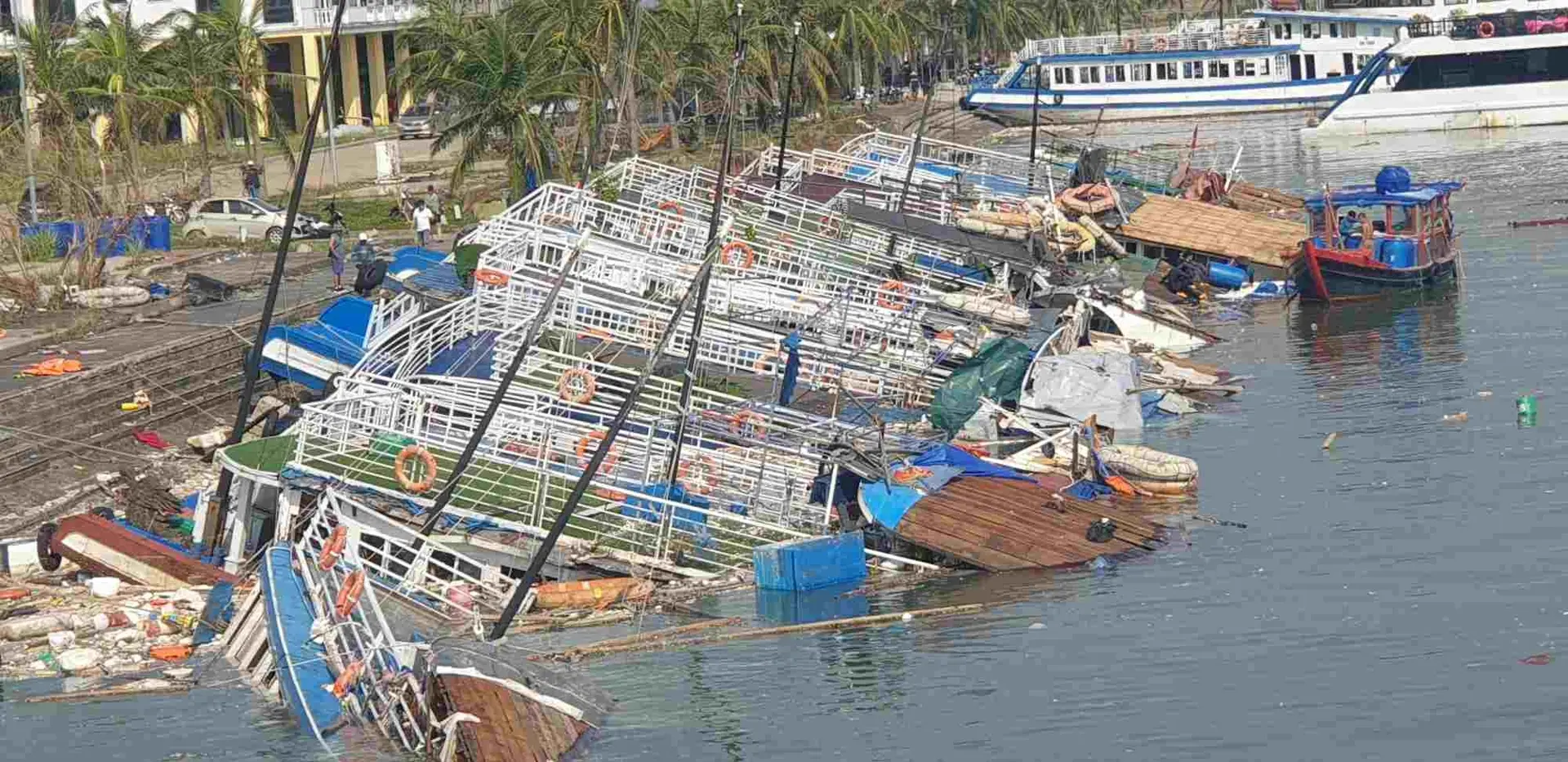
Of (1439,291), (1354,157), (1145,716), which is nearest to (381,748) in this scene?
(1145,716)

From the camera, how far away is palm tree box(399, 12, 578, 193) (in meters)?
50.9

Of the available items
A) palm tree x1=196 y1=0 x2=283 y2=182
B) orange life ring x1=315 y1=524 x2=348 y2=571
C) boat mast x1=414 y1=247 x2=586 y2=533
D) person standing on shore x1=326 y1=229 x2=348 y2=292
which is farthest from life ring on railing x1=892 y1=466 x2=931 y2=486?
palm tree x1=196 y1=0 x2=283 y2=182

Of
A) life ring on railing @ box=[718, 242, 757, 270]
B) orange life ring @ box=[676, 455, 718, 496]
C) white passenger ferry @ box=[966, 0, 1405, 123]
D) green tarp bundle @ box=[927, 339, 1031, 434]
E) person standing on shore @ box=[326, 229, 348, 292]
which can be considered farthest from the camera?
white passenger ferry @ box=[966, 0, 1405, 123]

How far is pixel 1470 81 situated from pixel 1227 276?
131ft

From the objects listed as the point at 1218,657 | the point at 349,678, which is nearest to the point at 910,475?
the point at 1218,657

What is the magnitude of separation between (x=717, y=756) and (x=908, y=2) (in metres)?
87.1

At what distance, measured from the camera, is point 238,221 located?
5222cm

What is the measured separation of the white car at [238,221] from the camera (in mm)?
51812

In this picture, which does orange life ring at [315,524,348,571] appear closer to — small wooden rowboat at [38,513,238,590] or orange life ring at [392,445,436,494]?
orange life ring at [392,445,436,494]

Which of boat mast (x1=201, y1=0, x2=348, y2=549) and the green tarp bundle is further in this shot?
the green tarp bundle

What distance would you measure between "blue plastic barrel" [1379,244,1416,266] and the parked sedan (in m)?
34.8

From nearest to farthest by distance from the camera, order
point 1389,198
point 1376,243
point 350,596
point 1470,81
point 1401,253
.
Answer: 1. point 350,596
2. point 1401,253
3. point 1389,198
4. point 1376,243
5. point 1470,81

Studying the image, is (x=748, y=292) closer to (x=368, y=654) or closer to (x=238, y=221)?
(x=368, y=654)

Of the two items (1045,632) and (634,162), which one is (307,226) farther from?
(1045,632)
